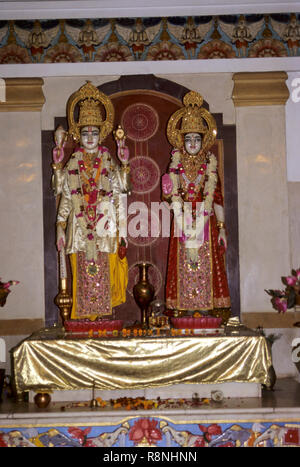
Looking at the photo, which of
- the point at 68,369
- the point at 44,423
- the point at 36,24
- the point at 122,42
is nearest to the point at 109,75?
the point at 122,42

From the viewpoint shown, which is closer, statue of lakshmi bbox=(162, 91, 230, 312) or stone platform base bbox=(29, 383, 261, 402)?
stone platform base bbox=(29, 383, 261, 402)

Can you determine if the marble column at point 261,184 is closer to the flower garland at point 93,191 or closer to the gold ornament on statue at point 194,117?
the gold ornament on statue at point 194,117

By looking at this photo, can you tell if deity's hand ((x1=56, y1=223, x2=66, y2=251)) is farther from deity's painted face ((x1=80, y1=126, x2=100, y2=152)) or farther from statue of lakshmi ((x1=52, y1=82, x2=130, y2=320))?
deity's painted face ((x1=80, y1=126, x2=100, y2=152))

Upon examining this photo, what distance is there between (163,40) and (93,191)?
1826 millimetres

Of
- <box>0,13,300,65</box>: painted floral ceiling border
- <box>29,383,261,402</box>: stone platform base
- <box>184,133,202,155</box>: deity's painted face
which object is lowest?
<box>29,383,261,402</box>: stone platform base

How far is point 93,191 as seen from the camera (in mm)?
5996

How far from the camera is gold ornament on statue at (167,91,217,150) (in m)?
6.08

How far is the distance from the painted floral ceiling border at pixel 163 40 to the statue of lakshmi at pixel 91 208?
78 cm

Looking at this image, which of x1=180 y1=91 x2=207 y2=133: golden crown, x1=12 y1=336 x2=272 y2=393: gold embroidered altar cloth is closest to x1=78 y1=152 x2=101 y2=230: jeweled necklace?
x1=180 y1=91 x2=207 y2=133: golden crown

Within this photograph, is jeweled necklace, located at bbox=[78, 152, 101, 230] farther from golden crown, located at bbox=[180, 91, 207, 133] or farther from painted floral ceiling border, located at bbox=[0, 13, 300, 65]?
painted floral ceiling border, located at bbox=[0, 13, 300, 65]

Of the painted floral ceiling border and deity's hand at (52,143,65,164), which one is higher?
the painted floral ceiling border

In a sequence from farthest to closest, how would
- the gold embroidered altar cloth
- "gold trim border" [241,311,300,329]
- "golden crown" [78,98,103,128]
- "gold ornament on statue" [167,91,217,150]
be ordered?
"gold trim border" [241,311,300,329] → "gold ornament on statue" [167,91,217,150] → "golden crown" [78,98,103,128] → the gold embroidered altar cloth

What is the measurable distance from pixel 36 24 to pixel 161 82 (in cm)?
140

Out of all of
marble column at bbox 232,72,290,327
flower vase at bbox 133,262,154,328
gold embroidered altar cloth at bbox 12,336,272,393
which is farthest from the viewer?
marble column at bbox 232,72,290,327
